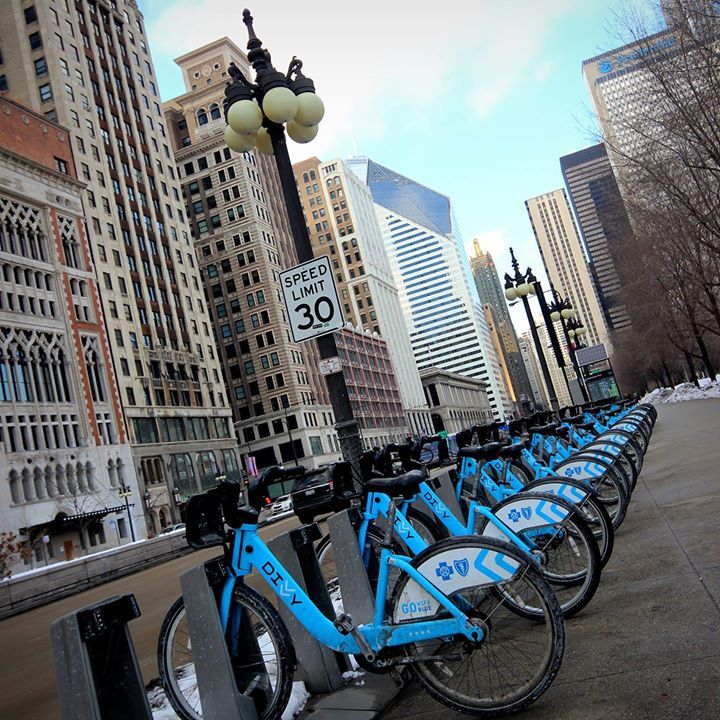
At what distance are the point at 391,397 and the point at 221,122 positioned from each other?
2053 inches

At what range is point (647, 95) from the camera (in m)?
21.0

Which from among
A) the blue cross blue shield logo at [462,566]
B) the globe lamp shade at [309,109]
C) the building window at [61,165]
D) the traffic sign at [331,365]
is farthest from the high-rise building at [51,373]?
the blue cross blue shield logo at [462,566]

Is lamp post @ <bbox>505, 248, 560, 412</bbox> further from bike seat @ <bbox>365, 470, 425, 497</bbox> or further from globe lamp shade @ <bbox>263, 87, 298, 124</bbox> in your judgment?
bike seat @ <bbox>365, 470, 425, 497</bbox>

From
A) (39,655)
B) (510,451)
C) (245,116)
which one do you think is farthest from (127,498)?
(510,451)

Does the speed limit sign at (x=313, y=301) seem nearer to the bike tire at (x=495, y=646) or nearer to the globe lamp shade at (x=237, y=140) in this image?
the globe lamp shade at (x=237, y=140)

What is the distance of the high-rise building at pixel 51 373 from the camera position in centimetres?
4634

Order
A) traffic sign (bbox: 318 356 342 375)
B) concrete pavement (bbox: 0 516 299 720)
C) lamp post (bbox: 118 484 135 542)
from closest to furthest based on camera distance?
concrete pavement (bbox: 0 516 299 720) < traffic sign (bbox: 318 356 342 375) < lamp post (bbox: 118 484 135 542)

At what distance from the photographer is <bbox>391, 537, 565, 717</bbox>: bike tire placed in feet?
10.9

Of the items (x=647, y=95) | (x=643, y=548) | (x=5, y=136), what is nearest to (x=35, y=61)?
(x=5, y=136)

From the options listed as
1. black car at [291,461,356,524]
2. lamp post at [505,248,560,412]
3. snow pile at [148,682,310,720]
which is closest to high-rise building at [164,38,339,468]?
lamp post at [505,248,560,412]

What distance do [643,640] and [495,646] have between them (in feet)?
3.03

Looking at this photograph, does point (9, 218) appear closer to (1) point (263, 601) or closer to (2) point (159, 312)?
(2) point (159, 312)

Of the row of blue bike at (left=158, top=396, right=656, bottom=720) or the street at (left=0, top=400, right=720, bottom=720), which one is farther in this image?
the row of blue bike at (left=158, top=396, right=656, bottom=720)

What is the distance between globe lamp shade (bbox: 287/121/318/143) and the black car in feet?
15.3
